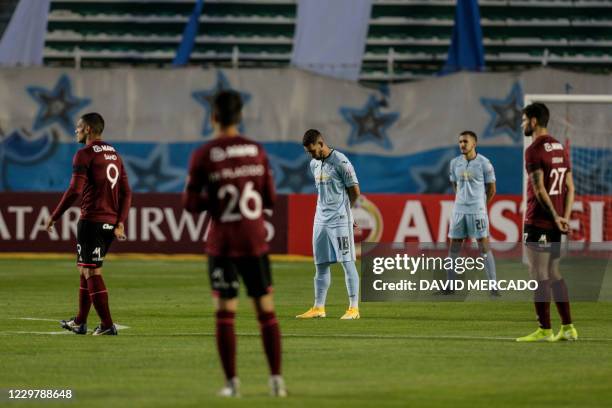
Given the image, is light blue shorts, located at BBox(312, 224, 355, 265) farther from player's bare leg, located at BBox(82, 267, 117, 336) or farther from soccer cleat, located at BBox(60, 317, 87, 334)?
soccer cleat, located at BBox(60, 317, 87, 334)

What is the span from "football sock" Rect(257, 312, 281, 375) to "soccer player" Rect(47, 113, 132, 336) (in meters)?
4.87

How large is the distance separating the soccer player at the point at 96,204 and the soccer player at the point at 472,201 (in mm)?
7145

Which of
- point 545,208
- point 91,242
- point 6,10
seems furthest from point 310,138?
point 6,10

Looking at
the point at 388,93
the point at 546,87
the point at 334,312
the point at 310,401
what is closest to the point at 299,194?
the point at 388,93

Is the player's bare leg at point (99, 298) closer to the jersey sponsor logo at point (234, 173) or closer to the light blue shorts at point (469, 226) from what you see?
the jersey sponsor logo at point (234, 173)

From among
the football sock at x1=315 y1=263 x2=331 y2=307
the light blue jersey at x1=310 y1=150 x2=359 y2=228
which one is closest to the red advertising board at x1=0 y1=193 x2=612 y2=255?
the light blue jersey at x1=310 y1=150 x2=359 y2=228

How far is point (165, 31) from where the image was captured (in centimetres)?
3991

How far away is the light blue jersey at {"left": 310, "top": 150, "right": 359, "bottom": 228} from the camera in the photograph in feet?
55.3

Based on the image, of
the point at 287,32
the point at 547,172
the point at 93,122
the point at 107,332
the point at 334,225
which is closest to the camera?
the point at 547,172

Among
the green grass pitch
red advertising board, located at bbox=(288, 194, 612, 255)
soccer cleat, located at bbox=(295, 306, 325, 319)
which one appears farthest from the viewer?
red advertising board, located at bbox=(288, 194, 612, 255)

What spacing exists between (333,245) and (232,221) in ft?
23.4

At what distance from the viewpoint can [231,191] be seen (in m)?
9.83

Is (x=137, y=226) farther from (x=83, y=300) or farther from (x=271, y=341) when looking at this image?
(x=271, y=341)

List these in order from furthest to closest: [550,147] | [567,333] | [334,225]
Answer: [334,225], [567,333], [550,147]
